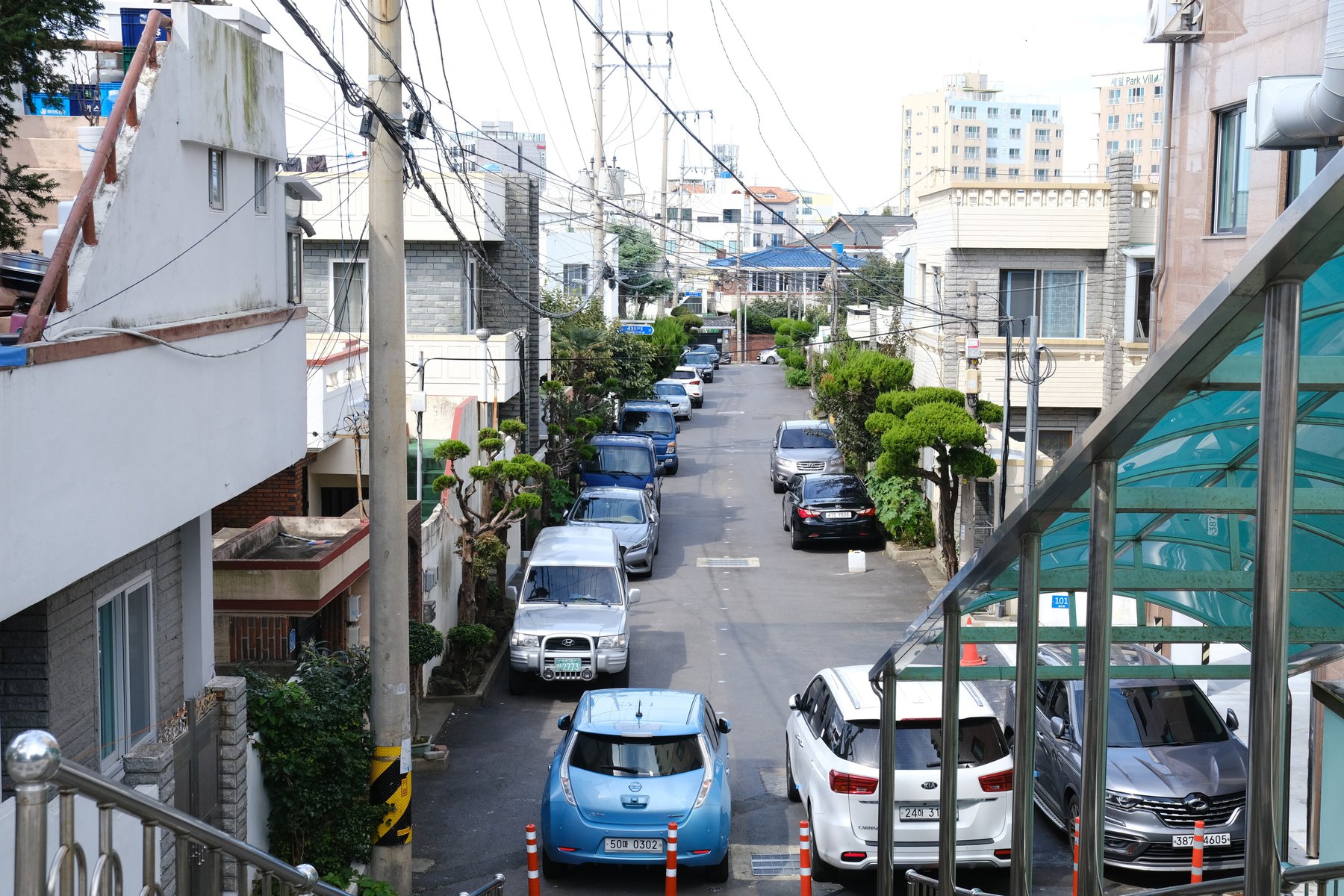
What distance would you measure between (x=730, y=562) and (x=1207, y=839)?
15894 mm

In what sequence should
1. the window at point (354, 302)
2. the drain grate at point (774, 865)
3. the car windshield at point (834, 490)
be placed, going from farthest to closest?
the car windshield at point (834, 490), the window at point (354, 302), the drain grate at point (774, 865)

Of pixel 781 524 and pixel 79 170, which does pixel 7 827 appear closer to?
pixel 79 170

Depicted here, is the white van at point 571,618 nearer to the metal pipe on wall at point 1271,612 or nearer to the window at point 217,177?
the window at point 217,177

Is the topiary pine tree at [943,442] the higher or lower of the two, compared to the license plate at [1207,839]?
higher

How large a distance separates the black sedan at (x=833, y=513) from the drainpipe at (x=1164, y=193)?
10.4 m

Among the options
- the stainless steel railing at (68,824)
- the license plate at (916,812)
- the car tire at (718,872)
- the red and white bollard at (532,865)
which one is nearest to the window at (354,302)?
the car tire at (718,872)

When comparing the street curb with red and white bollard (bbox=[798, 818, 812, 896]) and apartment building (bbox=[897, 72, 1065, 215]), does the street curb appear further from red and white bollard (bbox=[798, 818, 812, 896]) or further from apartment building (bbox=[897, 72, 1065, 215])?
apartment building (bbox=[897, 72, 1065, 215])

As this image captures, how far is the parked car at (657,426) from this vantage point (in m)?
37.9

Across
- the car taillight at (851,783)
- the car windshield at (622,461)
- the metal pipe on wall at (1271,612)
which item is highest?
the metal pipe on wall at (1271,612)

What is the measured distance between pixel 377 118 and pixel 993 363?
19.4m

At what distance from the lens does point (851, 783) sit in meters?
11.3

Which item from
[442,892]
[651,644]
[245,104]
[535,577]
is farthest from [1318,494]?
[651,644]

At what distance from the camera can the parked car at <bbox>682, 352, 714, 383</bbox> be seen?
68562mm

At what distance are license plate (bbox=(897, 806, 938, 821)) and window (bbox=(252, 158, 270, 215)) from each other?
703cm
